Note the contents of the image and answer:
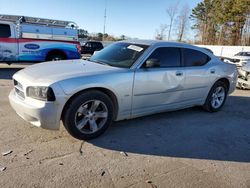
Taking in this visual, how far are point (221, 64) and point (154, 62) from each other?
7.47 feet

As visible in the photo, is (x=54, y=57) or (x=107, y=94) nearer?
(x=107, y=94)

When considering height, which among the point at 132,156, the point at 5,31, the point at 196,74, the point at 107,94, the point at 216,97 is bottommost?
the point at 132,156

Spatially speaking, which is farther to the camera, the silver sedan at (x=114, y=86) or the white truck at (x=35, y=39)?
the white truck at (x=35, y=39)

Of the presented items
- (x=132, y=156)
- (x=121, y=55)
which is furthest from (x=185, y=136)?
(x=121, y=55)

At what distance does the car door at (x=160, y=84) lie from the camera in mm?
4234

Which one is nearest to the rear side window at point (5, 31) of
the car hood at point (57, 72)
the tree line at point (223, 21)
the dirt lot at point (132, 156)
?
the dirt lot at point (132, 156)

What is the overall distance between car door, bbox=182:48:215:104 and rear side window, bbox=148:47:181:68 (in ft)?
0.68

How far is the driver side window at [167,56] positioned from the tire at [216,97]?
1.37 metres

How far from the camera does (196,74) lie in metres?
5.12

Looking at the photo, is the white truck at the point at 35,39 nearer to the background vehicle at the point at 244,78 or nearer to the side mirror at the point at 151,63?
the background vehicle at the point at 244,78

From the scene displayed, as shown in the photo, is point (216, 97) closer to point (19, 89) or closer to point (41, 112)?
point (41, 112)

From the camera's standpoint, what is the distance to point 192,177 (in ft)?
9.97

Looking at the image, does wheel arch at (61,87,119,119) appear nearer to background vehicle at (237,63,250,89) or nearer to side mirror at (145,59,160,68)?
side mirror at (145,59,160,68)

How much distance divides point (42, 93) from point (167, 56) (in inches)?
97.9
